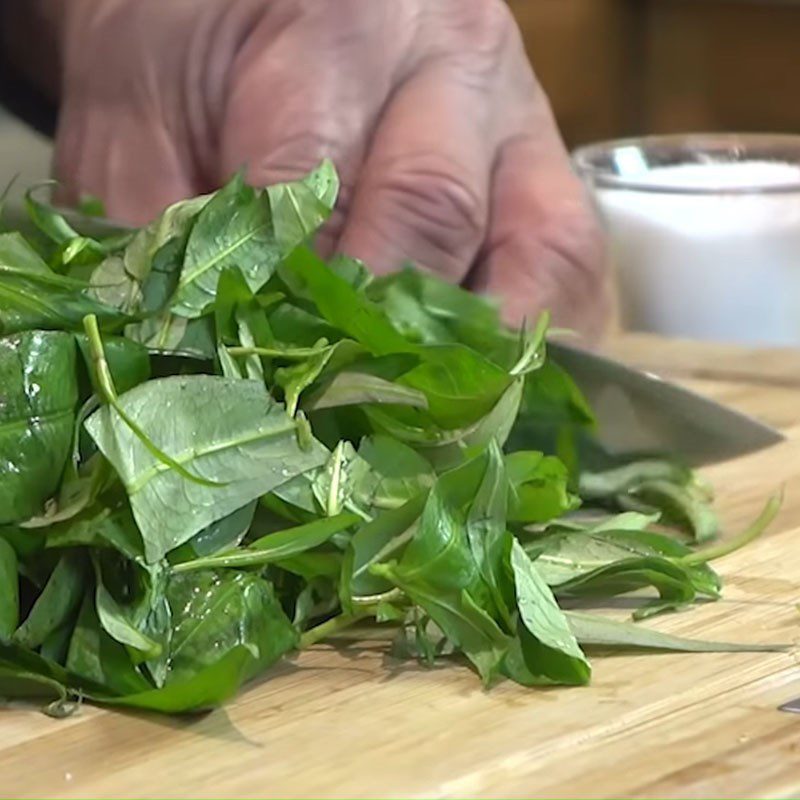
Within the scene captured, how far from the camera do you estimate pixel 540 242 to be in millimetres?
1237

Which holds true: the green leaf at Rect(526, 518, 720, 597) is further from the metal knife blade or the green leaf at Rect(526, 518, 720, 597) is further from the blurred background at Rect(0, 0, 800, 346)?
the blurred background at Rect(0, 0, 800, 346)

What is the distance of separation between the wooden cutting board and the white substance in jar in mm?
743

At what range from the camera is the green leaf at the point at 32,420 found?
72 centimetres

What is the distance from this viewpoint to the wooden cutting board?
0.65 meters

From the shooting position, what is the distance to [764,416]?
1206 millimetres

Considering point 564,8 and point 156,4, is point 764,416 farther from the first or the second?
point 564,8

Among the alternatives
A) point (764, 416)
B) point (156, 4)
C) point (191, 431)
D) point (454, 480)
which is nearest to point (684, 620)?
point (454, 480)

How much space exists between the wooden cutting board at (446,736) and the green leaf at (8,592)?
0.04 metres

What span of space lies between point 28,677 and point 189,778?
102 millimetres

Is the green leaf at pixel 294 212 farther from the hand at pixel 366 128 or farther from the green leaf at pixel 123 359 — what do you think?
the hand at pixel 366 128

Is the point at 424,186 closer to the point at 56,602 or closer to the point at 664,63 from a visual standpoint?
the point at 56,602

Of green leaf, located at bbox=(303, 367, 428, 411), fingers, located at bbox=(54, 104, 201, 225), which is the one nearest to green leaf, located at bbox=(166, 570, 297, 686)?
green leaf, located at bbox=(303, 367, 428, 411)

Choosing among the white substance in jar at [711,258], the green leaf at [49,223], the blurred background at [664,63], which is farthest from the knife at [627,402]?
the blurred background at [664,63]

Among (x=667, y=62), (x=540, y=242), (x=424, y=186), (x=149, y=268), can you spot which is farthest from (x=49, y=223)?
(x=667, y=62)
